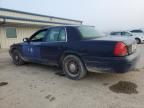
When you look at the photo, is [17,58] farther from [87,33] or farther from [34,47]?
[87,33]

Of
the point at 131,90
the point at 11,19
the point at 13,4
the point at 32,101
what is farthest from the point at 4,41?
the point at 131,90

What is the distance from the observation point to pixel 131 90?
357 cm

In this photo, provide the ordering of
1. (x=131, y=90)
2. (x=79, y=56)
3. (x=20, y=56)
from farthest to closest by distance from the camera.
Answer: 1. (x=20, y=56)
2. (x=79, y=56)
3. (x=131, y=90)

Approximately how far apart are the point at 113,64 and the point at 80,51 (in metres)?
0.99

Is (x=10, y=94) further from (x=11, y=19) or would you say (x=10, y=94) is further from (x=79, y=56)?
(x=11, y=19)

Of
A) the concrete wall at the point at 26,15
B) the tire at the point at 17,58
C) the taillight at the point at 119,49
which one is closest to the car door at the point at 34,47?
the tire at the point at 17,58

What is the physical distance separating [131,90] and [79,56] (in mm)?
1614

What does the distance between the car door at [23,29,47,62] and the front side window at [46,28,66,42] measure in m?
0.32

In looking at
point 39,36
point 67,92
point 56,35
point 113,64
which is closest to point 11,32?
point 39,36

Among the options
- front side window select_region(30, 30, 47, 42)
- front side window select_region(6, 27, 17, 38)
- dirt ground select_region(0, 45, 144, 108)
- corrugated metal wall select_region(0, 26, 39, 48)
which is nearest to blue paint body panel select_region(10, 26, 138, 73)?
front side window select_region(30, 30, 47, 42)

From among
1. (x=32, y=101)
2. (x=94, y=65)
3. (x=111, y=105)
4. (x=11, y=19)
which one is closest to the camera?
(x=111, y=105)

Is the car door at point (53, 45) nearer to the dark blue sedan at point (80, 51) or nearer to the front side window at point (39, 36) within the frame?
the dark blue sedan at point (80, 51)

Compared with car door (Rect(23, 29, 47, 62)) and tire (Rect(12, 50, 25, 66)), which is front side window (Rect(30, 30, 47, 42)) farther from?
tire (Rect(12, 50, 25, 66))

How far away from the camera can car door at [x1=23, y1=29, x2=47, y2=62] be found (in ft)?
17.9
